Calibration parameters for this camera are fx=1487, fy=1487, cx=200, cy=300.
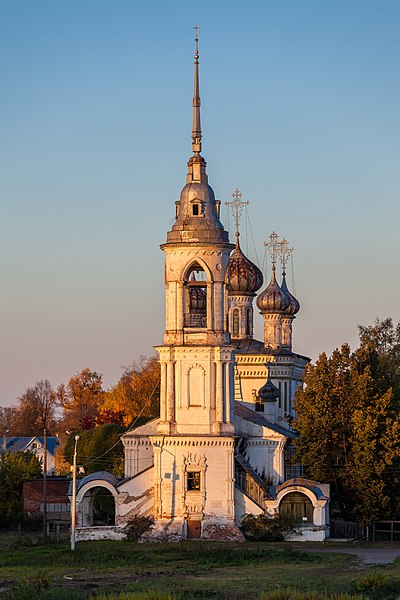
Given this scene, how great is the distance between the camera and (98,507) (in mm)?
65750

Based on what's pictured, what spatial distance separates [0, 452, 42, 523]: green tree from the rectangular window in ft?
41.3

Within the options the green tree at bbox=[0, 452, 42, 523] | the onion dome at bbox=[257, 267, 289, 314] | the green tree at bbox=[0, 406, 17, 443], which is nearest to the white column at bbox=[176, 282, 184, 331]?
the green tree at bbox=[0, 452, 42, 523]

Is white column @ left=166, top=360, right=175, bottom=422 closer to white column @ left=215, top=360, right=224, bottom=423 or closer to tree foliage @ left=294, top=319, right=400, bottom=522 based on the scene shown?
white column @ left=215, top=360, right=224, bottom=423

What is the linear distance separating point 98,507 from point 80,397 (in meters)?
67.4

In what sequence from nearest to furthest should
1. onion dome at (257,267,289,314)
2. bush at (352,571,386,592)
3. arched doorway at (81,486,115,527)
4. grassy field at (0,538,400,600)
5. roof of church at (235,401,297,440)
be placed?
grassy field at (0,538,400,600) → bush at (352,571,386,592) → arched doorway at (81,486,115,527) → roof of church at (235,401,297,440) → onion dome at (257,267,289,314)

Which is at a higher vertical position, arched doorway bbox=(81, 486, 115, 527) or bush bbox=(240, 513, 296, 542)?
Answer: arched doorway bbox=(81, 486, 115, 527)

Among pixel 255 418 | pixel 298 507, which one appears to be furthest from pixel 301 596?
pixel 255 418

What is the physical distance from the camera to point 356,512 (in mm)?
61188

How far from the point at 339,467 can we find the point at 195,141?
1505cm

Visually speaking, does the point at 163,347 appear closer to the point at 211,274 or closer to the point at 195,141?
the point at 211,274

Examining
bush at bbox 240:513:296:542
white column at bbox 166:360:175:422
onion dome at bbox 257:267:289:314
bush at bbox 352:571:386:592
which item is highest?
onion dome at bbox 257:267:289:314

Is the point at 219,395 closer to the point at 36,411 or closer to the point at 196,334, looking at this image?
the point at 196,334

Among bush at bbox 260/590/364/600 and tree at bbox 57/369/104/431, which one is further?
tree at bbox 57/369/104/431

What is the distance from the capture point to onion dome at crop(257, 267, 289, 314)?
84625mm
